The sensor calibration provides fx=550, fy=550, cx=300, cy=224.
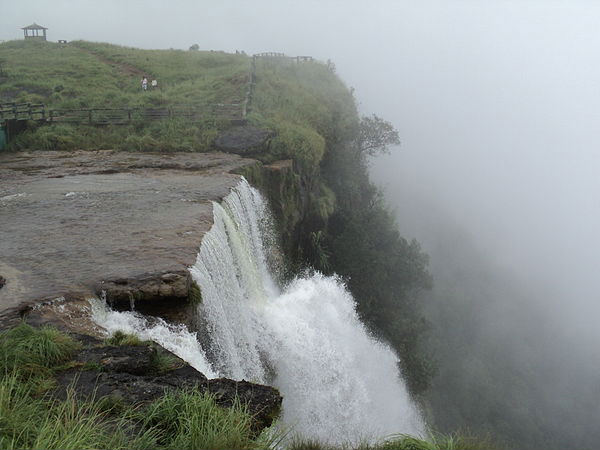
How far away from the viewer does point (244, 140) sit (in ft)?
67.3

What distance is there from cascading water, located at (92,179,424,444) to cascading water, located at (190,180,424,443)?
0.02 meters

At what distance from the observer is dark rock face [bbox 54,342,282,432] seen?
5605 millimetres

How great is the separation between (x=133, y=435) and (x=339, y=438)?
874cm

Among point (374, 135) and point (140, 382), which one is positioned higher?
point (374, 135)

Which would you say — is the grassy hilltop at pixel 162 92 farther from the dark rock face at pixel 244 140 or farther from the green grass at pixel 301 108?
the dark rock face at pixel 244 140

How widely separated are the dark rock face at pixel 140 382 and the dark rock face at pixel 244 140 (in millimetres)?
14088

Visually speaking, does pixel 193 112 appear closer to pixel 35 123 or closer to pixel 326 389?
pixel 35 123

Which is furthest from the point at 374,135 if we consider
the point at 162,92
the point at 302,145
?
the point at 162,92

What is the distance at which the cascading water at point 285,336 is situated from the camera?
1052 centimetres

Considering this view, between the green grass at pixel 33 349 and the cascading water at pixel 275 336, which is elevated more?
the green grass at pixel 33 349

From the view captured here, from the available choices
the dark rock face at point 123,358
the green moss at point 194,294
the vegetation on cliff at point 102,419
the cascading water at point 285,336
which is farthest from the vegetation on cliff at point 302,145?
the vegetation on cliff at point 102,419

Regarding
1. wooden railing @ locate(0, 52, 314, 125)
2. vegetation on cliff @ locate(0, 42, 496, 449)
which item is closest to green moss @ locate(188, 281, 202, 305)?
vegetation on cliff @ locate(0, 42, 496, 449)

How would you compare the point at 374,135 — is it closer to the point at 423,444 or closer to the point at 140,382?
the point at 140,382

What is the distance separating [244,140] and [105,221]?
9.21 metres
